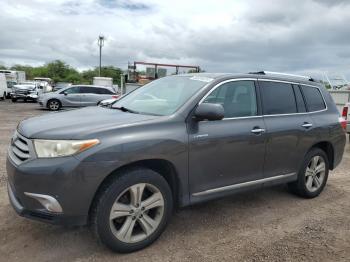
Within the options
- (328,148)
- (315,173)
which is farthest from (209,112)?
(328,148)

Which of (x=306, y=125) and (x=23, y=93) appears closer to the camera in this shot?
(x=306, y=125)

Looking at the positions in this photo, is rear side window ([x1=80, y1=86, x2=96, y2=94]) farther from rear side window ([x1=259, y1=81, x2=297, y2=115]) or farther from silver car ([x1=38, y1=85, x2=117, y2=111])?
rear side window ([x1=259, y1=81, x2=297, y2=115])

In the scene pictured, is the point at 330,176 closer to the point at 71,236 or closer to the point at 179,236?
the point at 179,236

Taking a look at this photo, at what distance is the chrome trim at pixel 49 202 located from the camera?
9.53ft

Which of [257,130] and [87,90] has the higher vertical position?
[257,130]

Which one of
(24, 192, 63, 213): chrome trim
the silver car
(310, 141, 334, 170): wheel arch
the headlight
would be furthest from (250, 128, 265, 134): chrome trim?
the silver car

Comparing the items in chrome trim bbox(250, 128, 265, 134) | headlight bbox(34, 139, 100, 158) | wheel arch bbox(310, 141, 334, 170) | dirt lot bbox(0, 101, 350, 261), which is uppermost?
chrome trim bbox(250, 128, 265, 134)

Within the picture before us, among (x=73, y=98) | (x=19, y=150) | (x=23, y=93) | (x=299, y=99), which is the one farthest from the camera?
(x=23, y=93)

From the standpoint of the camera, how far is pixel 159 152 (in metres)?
3.28

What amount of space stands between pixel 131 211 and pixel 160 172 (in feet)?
1.57

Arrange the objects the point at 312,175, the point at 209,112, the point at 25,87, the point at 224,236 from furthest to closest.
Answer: the point at 25,87 < the point at 312,175 < the point at 224,236 < the point at 209,112

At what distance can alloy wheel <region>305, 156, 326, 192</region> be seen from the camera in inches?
194

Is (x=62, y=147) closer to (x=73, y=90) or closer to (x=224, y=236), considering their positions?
(x=224, y=236)

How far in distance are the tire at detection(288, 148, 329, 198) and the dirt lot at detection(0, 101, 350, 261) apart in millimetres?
209
